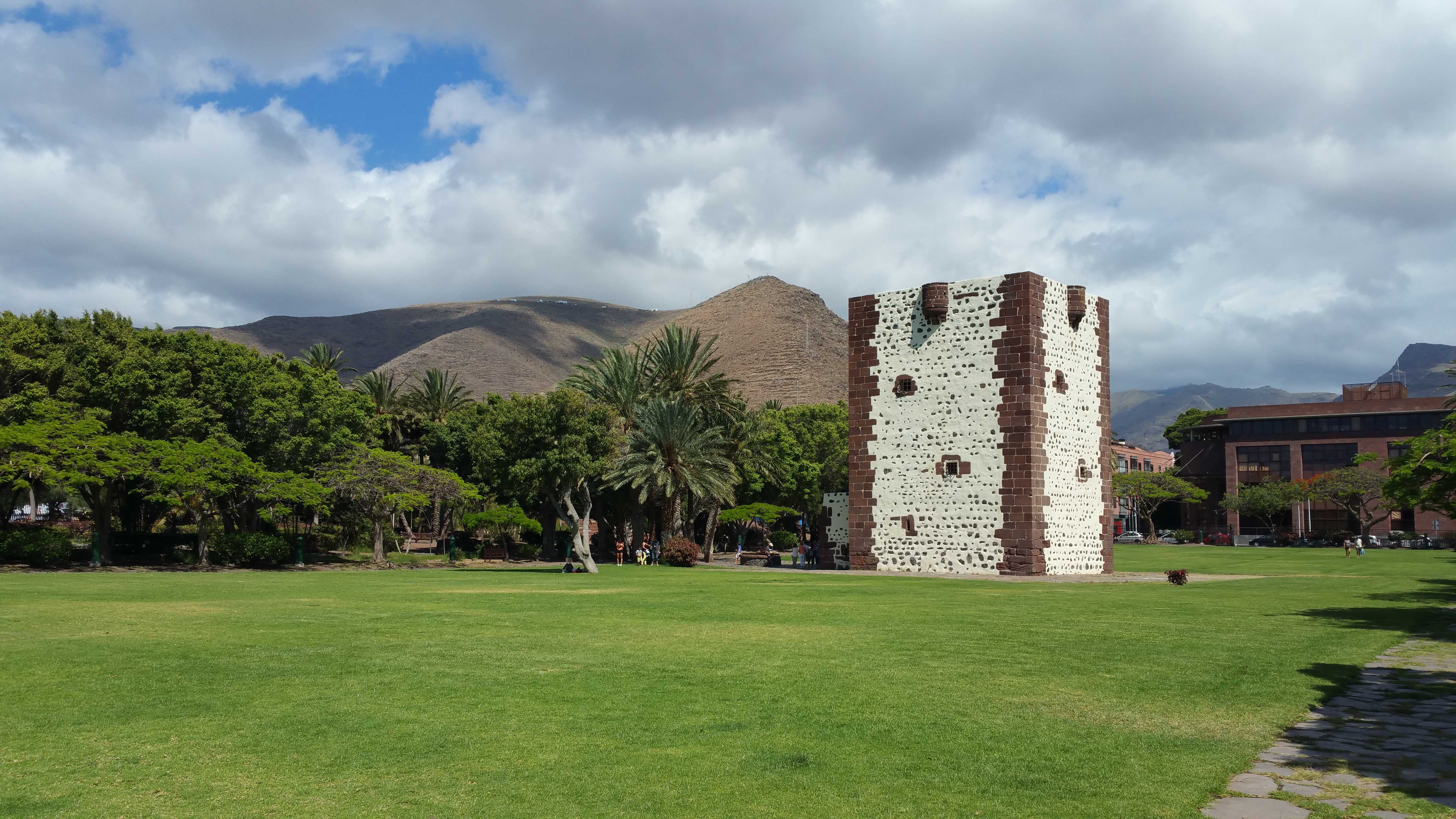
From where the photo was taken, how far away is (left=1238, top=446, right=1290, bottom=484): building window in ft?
303

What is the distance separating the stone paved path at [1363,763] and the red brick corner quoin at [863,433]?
81.2 feet

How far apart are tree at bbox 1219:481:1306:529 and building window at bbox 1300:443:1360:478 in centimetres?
292

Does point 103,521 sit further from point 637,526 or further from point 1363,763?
point 1363,763

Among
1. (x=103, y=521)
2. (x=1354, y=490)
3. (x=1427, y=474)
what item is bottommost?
(x=103, y=521)

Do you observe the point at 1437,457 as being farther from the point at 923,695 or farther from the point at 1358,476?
the point at 1358,476

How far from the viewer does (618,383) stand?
45469 mm

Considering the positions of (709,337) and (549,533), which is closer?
(549,533)

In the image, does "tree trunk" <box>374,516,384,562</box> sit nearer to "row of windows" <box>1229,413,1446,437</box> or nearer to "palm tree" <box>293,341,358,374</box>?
"palm tree" <box>293,341,358,374</box>

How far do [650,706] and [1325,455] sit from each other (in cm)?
9678

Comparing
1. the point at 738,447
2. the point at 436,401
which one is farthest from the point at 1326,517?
the point at 436,401

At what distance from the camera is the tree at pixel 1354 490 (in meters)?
72.3

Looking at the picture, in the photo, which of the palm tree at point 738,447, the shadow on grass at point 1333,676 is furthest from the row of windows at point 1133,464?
the shadow on grass at point 1333,676

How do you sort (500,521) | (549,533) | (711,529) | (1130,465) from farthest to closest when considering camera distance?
(1130,465)
(711,529)
(549,533)
(500,521)

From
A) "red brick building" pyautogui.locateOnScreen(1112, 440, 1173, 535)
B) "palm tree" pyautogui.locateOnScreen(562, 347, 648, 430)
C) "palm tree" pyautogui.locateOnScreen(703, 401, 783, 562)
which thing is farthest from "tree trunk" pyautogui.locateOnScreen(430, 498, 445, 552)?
"red brick building" pyautogui.locateOnScreen(1112, 440, 1173, 535)
